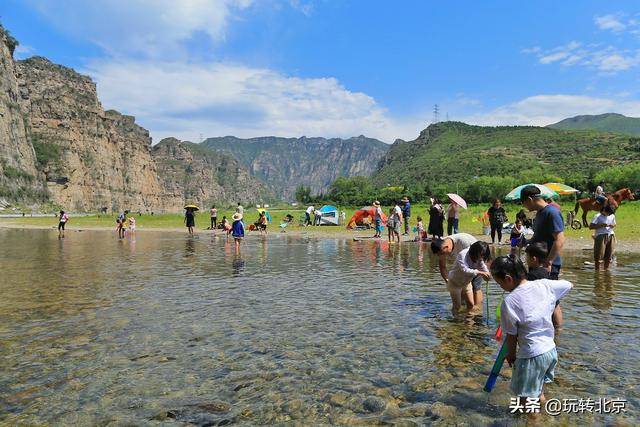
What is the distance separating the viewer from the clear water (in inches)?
183

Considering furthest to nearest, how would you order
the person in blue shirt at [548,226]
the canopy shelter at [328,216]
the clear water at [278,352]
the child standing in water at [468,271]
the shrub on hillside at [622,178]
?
the shrub on hillside at [622,178] → the canopy shelter at [328,216] → the child standing in water at [468,271] → the person in blue shirt at [548,226] → the clear water at [278,352]

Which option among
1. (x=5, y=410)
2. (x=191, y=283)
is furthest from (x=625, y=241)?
(x=5, y=410)

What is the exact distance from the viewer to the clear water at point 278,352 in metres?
4.64

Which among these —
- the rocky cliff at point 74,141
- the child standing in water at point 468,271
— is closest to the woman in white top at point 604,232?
the child standing in water at point 468,271

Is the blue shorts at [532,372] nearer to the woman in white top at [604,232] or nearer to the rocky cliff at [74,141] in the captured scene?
the woman in white top at [604,232]

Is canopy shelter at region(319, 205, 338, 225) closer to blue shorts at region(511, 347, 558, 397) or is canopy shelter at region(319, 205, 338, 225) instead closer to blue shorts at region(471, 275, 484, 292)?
blue shorts at region(471, 275, 484, 292)

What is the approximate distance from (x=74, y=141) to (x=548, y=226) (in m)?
153

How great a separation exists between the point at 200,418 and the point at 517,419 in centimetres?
313

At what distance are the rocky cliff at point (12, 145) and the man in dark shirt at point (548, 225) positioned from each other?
109 metres

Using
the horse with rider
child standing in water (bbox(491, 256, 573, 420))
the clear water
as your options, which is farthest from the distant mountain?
child standing in water (bbox(491, 256, 573, 420))

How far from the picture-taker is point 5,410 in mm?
4574

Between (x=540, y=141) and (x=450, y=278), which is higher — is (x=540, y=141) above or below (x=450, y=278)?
above

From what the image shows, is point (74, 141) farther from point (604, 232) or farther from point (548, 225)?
point (548, 225)

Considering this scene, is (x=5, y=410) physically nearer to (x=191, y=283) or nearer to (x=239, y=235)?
(x=191, y=283)
